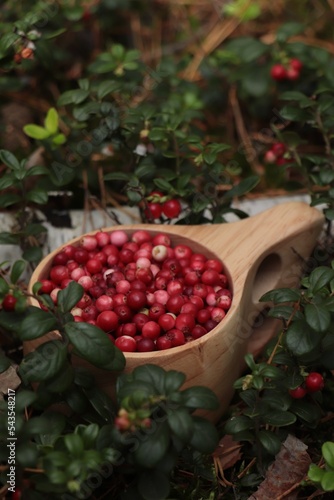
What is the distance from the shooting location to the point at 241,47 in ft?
10.3

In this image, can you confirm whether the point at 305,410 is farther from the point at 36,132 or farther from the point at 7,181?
the point at 36,132

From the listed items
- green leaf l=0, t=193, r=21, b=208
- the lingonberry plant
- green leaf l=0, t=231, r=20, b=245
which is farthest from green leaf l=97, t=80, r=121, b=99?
green leaf l=0, t=231, r=20, b=245

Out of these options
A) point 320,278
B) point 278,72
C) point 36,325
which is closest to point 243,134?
point 278,72

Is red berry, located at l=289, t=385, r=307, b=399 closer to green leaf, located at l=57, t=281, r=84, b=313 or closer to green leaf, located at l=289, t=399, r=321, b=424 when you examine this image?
green leaf, located at l=289, t=399, r=321, b=424

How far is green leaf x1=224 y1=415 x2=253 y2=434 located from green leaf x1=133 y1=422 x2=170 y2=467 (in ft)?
1.05

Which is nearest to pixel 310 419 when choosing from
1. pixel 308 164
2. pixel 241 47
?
pixel 308 164

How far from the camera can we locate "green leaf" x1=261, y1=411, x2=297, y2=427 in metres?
1.80

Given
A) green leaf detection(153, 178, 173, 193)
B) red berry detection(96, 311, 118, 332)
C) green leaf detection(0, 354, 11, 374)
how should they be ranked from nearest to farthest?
green leaf detection(0, 354, 11, 374) → red berry detection(96, 311, 118, 332) → green leaf detection(153, 178, 173, 193)

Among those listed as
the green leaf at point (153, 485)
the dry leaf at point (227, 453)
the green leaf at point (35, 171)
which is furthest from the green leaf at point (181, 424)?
the green leaf at point (35, 171)

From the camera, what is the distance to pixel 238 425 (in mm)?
1806

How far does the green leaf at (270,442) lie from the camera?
1790mm

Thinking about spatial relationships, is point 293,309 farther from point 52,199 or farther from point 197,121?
point 197,121

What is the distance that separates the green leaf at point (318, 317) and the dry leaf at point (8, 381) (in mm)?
880

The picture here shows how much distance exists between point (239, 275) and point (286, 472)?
613mm
